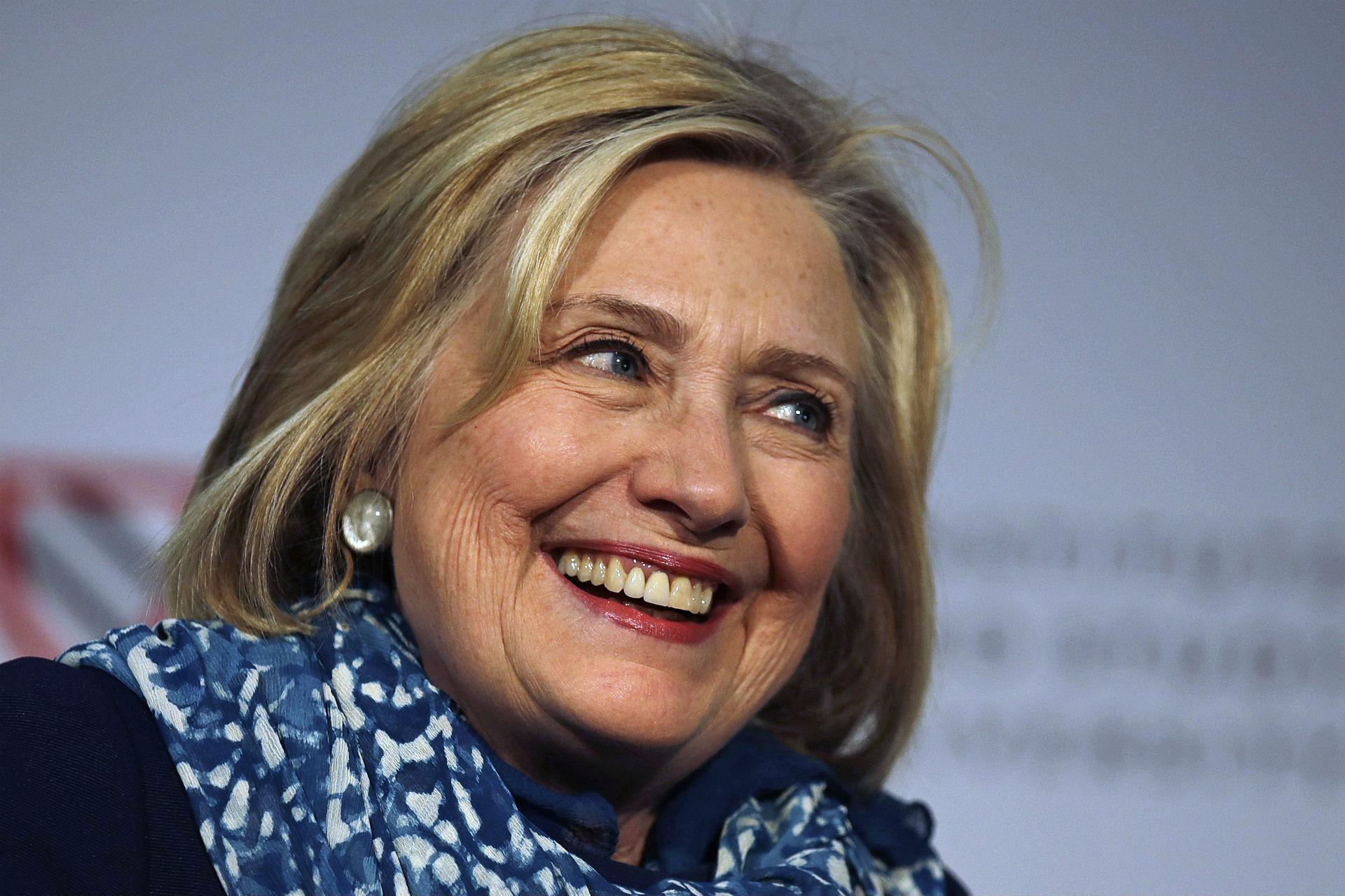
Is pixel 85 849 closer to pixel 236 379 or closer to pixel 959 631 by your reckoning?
pixel 236 379

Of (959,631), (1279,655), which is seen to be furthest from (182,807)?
(1279,655)

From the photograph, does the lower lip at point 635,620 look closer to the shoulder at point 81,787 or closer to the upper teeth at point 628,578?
the upper teeth at point 628,578

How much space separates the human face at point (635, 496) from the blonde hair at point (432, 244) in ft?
0.13

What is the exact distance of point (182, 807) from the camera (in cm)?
108

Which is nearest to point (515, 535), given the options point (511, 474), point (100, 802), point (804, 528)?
point (511, 474)

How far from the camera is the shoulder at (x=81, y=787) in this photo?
99cm

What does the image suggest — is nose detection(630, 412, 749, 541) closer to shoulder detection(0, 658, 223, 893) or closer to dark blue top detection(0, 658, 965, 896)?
dark blue top detection(0, 658, 965, 896)

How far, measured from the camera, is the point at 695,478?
3.91 feet

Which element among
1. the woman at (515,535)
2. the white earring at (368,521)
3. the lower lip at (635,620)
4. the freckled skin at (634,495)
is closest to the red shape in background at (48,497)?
the woman at (515,535)

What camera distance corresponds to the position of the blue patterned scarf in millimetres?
1088

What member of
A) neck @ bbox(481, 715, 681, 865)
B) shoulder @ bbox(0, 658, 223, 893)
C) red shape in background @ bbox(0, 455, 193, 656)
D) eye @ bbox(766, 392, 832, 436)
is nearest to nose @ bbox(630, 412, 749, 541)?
eye @ bbox(766, 392, 832, 436)

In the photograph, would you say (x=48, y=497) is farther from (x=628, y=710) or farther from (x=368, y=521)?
(x=628, y=710)

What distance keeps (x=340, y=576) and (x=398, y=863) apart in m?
0.34

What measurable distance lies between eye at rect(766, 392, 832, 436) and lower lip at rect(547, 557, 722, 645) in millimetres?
247
